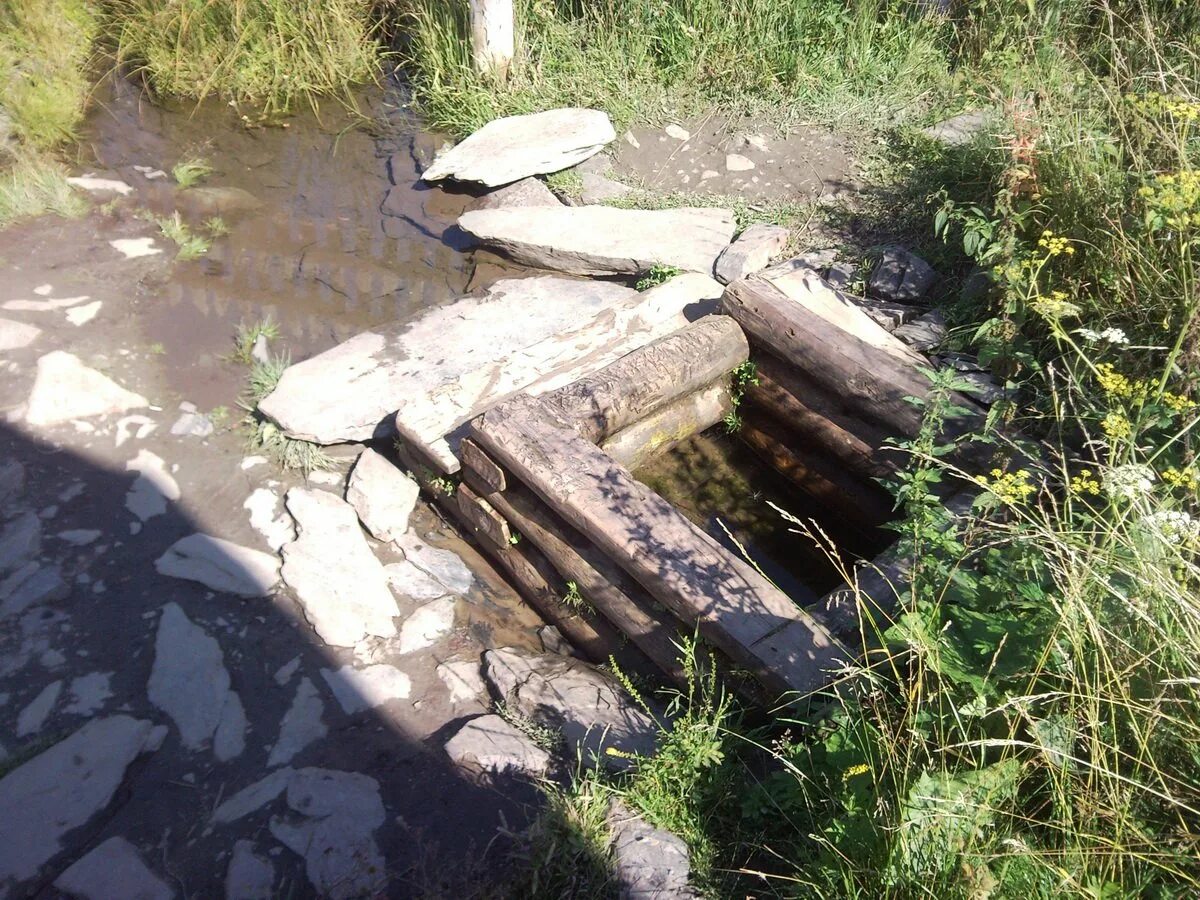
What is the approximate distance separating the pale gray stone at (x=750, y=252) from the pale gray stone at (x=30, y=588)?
331 centimetres

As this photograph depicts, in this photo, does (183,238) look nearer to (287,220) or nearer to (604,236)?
(287,220)

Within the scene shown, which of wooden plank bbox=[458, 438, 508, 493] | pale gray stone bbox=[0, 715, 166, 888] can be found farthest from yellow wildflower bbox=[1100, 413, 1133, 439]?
pale gray stone bbox=[0, 715, 166, 888]

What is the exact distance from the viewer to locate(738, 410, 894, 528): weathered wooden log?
13.0ft

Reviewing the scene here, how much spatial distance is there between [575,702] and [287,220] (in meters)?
3.79

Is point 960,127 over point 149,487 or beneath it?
over

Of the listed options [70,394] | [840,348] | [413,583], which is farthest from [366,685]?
[840,348]

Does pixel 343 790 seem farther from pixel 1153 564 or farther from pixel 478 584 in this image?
pixel 1153 564

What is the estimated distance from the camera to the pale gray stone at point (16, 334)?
4320 millimetres

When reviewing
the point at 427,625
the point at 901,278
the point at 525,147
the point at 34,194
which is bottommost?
the point at 427,625

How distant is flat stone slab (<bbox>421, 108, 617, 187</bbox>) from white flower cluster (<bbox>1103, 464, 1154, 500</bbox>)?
4.36m

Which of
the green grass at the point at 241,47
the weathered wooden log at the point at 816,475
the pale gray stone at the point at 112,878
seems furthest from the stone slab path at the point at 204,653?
the green grass at the point at 241,47

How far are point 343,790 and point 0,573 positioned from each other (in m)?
1.64

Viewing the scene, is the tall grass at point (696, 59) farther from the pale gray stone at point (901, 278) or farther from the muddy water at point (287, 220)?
the pale gray stone at point (901, 278)

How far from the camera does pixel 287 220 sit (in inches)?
219
